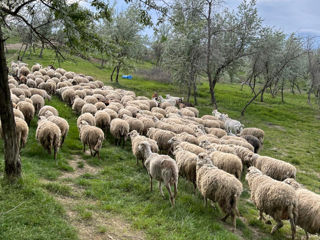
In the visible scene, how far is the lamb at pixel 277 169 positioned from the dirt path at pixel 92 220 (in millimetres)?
4875

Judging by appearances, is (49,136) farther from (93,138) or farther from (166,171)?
(166,171)

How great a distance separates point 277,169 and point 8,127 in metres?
7.34

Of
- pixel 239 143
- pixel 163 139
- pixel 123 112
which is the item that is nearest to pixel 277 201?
pixel 239 143

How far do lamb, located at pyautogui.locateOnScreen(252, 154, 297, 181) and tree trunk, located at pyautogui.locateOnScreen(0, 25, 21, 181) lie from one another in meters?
6.88

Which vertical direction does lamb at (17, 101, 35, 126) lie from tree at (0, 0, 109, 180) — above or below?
below

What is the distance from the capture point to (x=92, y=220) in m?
5.33

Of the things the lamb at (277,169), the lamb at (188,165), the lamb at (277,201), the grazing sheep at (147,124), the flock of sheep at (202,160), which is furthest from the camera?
the grazing sheep at (147,124)

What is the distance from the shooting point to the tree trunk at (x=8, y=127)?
17.4 ft

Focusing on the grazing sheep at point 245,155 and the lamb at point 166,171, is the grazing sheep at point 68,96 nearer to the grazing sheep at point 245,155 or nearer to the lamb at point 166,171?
the grazing sheep at point 245,155

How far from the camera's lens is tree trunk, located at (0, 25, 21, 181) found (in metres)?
5.31

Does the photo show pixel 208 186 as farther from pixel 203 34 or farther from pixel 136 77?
pixel 136 77

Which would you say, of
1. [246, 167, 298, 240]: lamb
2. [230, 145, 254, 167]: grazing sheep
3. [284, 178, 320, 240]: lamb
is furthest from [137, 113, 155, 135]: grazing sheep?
[284, 178, 320, 240]: lamb

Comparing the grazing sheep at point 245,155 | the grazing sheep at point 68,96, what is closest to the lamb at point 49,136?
the grazing sheep at point 245,155

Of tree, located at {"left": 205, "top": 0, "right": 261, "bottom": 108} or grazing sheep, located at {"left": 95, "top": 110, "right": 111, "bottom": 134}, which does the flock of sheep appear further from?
tree, located at {"left": 205, "top": 0, "right": 261, "bottom": 108}
